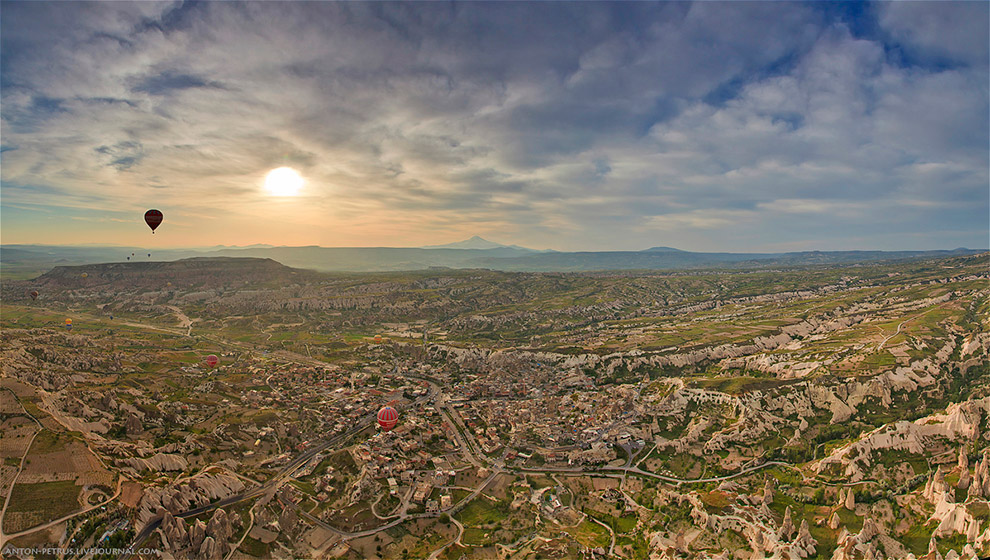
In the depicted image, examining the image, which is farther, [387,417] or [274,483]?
[387,417]

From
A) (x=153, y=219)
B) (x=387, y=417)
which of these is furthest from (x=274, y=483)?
(x=153, y=219)

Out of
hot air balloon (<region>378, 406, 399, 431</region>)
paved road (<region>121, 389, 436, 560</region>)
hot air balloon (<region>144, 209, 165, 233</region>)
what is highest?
hot air balloon (<region>144, 209, 165, 233</region>)

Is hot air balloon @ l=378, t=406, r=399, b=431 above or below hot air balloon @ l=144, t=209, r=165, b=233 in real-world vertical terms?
below

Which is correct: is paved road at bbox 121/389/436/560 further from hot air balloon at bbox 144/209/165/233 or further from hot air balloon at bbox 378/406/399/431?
hot air balloon at bbox 144/209/165/233

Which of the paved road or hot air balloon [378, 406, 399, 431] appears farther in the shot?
hot air balloon [378, 406, 399, 431]

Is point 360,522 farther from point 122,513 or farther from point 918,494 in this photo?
point 918,494

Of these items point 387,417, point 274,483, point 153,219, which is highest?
point 153,219

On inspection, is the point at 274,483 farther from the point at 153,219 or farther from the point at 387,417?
the point at 153,219

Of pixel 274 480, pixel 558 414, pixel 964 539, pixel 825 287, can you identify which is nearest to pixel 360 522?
pixel 274 480

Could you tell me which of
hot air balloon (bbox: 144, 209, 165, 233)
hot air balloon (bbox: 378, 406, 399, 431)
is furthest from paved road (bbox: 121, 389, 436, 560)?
hot air balloon (bbox: 144, 209, 165, 233)

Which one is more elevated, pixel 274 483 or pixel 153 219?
pixel 153 219

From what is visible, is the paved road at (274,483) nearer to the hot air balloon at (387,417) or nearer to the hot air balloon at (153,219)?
the hot air balloon at (387,417)
